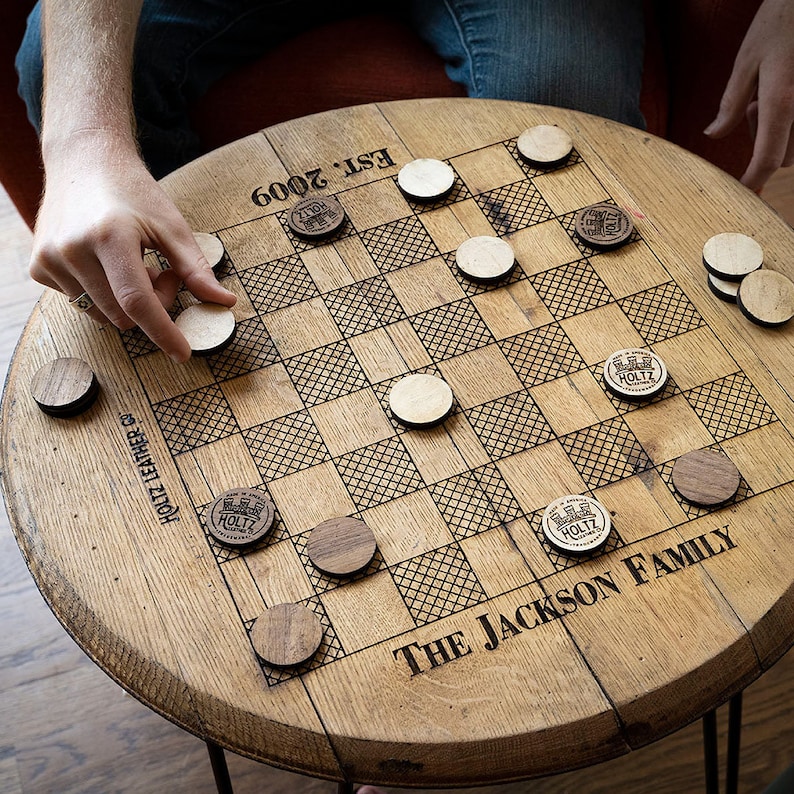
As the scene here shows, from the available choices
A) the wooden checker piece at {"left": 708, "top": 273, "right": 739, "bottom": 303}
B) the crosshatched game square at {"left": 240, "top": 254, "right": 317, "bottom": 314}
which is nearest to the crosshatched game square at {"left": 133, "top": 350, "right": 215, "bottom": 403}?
the crosshatched game square at {"left": 240, "top": 254, "right": 317, "bottom": 314}

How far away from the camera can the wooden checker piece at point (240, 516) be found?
0.95 m

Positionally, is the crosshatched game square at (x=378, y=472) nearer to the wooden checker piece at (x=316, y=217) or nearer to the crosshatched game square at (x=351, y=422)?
the crosshatched game square at (x=351, y=422)

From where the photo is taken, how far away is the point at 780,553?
932 millimetres

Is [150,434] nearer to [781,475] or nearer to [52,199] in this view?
[52,199]

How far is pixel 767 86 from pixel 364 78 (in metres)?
0.69

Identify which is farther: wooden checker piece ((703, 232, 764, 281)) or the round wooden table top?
wooden checker piece ((703, 232, 764, 281))

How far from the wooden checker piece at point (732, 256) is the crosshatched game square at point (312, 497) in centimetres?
54

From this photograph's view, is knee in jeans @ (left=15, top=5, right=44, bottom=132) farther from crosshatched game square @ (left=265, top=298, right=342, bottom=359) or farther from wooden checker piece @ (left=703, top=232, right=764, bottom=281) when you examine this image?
wooden checker piece @ (left=703, top=232, right=764, bottom=281)

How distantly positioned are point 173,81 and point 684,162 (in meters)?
0.87

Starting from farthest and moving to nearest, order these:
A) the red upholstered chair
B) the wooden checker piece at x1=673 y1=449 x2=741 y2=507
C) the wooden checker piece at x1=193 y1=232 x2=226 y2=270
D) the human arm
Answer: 1. the red upholstered chair
2. the wooden checker piece at x1=193 y1=232 x2=226 y2=270
3. the human arm
4. the wooden checker piece at x1=673 y1=449 x2=741 y2=507

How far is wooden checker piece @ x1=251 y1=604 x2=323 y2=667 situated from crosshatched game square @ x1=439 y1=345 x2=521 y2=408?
31 cm

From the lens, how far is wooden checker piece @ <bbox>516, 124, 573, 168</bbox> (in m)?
1.27

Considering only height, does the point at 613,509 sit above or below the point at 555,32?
below

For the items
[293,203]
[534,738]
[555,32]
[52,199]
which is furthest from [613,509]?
[555,32]
